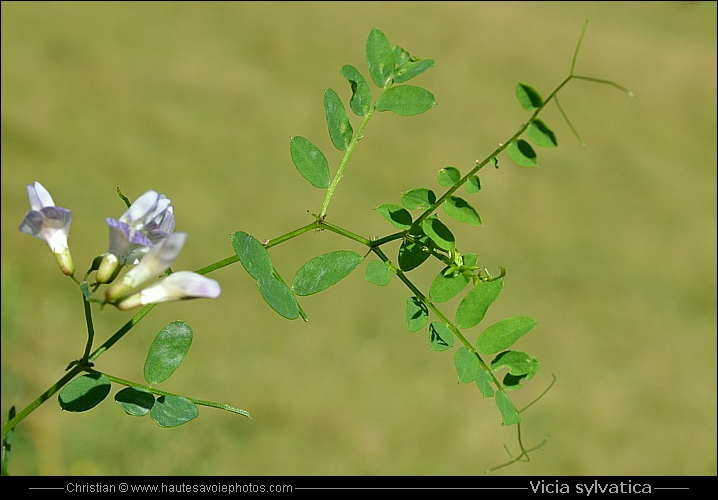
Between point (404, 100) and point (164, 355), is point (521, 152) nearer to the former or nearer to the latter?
point (404, 100)

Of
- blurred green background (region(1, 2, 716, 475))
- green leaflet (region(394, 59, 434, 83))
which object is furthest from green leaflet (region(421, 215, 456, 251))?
blurred green background (region(1, 2, 716, 475))

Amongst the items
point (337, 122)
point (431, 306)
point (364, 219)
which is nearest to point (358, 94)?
point (337, 122)

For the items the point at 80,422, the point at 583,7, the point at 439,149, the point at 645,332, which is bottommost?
A: the point at 80,422

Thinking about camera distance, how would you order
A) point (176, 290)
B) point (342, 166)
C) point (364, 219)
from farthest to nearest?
point (364, 219) < point (342, 166) < point (176, 290)

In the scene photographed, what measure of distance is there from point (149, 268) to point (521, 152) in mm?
A: 213

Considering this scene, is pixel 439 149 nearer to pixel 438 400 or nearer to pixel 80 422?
pixel 438 400

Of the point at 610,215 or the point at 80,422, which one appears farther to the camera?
the point at 610,215

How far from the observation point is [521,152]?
1.33ft

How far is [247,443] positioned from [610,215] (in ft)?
4.47

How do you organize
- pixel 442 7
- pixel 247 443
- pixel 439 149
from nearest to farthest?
1. pixel 247 443
2. pixel 439 149
3. pixel 442 7

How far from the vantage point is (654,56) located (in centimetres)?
264

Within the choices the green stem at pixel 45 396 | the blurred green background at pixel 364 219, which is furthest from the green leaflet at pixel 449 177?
the blurred green background at pixel 364 219

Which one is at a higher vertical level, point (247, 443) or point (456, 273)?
point (247, 443)

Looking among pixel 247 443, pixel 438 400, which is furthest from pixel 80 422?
pixel 438 400
